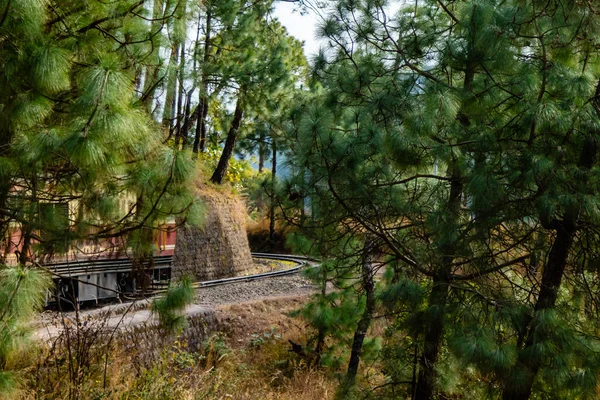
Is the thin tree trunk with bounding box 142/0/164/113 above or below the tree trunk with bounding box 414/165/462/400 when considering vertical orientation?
above

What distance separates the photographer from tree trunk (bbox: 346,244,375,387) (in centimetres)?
696

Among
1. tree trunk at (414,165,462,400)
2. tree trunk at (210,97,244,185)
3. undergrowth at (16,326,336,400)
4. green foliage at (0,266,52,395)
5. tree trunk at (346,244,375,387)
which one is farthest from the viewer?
tree trunk at (210,97,244,185)

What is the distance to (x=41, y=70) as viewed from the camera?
15.4ft

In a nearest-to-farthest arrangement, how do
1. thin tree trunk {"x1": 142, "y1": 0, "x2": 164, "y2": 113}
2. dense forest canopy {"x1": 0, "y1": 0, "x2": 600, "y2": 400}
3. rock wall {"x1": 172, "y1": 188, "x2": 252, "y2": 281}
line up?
1. dense forest canopy {"x1": 0, "y1": 0, "x2": 600, "y2": 400}
2. thin tree trunk {"x1": 142, "y1": 0, "x2": 164, "y2": 113}
3. rock wall {"x1": 172, "y1": 188, "x2": 252, "y2": 281}

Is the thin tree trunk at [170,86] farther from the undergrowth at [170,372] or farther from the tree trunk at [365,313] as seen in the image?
the tree trunk at [365,313]

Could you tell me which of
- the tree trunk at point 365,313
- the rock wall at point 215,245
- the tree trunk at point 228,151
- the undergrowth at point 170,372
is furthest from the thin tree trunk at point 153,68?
the tree trunk at point 228,151

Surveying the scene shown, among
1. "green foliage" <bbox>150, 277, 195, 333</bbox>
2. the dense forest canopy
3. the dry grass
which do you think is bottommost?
the dry grass

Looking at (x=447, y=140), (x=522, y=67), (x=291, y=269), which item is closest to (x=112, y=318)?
(x=447, y=140)

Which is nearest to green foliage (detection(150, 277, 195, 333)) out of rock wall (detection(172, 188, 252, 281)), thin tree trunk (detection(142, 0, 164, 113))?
thin tree trunk (detection(142, 0, 164, 113))

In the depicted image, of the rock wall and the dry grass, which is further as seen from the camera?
the rock wall

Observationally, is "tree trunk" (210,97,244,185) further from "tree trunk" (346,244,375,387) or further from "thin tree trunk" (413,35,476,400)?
"thin tree trunk" (413,35,476,400)

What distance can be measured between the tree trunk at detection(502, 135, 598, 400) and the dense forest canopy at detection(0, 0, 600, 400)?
19mm

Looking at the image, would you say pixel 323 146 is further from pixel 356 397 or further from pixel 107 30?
pixel 356 397

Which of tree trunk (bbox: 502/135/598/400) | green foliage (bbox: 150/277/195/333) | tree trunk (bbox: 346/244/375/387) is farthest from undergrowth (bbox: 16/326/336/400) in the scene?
tree trunk (bbox: 502/135/598/400)
